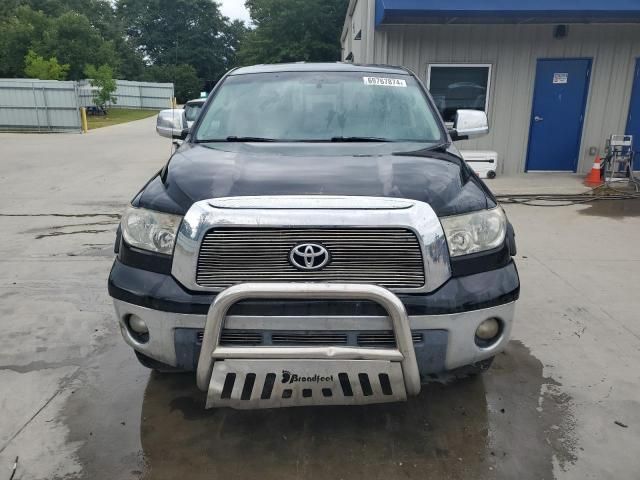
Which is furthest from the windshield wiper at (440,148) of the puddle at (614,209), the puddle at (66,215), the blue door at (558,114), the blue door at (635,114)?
the blue door at (635,114)

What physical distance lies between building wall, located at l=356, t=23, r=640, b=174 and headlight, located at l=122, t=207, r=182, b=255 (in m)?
8.50

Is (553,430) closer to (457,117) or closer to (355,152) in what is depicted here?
(355,152)

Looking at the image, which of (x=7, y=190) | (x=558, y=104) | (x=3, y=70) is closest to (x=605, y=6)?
(x=558, y=104)

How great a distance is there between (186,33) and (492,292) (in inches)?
2840

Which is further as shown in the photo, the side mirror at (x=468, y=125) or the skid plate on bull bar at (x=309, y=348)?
the side mirror at (x=468, y=125)

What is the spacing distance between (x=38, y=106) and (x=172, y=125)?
20.8 metres

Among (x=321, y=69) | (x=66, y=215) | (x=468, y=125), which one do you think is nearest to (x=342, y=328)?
(x=321, y=69)

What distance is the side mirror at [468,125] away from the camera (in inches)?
162

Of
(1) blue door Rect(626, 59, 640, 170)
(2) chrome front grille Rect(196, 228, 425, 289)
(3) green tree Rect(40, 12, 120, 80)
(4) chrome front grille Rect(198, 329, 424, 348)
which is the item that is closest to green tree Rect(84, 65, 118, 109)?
(3) green tree Rect(40, 12, 120, 80)

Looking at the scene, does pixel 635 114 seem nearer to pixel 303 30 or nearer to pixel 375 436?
pixel 375 436

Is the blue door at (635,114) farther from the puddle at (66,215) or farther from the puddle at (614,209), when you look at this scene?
the puddle at (66,215)

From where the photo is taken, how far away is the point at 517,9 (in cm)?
870

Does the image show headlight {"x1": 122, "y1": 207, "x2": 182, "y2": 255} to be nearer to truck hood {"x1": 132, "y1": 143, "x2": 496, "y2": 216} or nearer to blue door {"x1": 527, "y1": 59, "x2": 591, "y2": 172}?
truck hood {"x1": 132, "y1": 143, "x2": 496, "y2": 216}

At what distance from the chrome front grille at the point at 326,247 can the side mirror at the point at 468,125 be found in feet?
6.97
